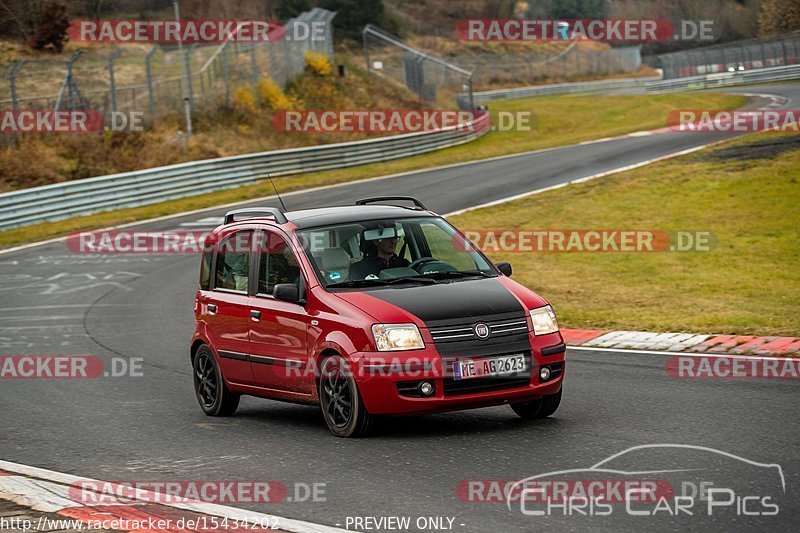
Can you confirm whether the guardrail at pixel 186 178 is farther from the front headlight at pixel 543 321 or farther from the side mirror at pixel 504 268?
the front headlight at pixel 543 321

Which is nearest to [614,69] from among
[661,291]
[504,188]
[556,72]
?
[556,72]

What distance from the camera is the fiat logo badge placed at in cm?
855

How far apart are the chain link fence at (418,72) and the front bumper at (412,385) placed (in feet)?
145

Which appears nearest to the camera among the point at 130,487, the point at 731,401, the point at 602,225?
the point at 130,487

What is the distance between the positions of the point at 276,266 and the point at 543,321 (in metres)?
2.38

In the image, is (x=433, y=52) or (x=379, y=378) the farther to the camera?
(x=433, y=52)

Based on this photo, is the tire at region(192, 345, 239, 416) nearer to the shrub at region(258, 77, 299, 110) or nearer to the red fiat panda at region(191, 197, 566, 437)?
the red fiat panda at region(191, 197, 566, 437)

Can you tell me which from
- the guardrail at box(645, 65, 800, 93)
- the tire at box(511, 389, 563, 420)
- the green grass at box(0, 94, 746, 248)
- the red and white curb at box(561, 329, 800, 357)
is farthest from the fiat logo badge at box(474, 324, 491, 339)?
the guardrail at box(645, 65, 800, 93)

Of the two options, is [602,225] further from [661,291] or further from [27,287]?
[27,287]

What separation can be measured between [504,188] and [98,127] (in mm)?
14860

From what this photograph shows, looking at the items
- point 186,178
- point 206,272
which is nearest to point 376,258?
point 206,272

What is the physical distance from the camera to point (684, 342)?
12836 millimetres

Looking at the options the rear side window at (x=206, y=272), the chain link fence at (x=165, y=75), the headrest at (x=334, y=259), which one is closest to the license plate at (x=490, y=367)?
the headrest at (x=334, y=259)

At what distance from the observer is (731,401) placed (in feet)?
30.9
